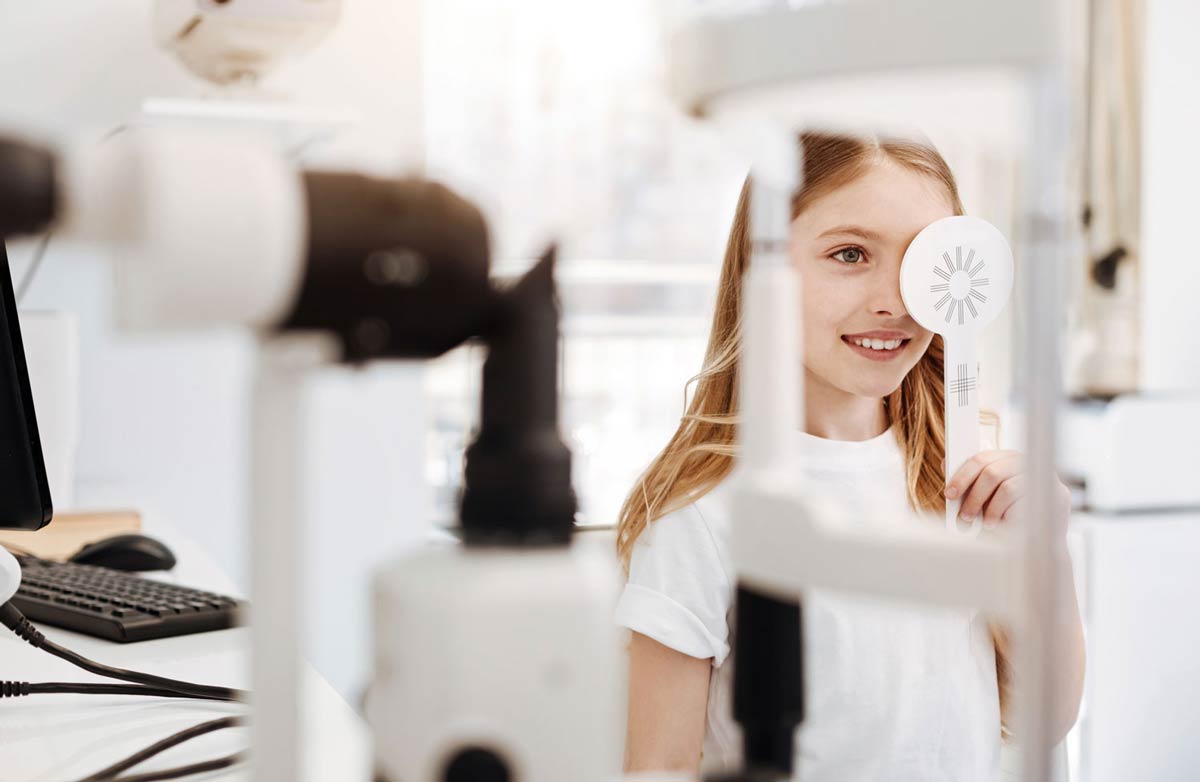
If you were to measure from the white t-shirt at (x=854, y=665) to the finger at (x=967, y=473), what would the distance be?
23 centimetres

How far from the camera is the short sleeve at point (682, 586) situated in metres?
0.86

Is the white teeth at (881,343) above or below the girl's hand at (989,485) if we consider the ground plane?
above

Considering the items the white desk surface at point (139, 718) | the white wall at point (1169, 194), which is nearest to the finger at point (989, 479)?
the white desk surface at point (139, 718)

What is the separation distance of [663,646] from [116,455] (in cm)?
128

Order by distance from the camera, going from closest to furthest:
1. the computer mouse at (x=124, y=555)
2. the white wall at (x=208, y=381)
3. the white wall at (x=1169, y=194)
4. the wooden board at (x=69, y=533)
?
the computer mouse at (x=124, y=555), the wooden board at (x=69, y=533), the white wall at (x=208, y=381), the white wall at (x=1169, y=194)

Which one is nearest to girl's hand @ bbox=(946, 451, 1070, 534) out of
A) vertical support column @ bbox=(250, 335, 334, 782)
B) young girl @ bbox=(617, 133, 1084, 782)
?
young girl @ bbox=(617, 133, 1084, 782)

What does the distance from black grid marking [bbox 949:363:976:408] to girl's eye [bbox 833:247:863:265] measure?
0.27m

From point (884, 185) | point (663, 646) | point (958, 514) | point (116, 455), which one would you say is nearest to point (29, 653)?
point (663, 646)

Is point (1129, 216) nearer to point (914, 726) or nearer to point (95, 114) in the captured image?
point (914, 726)

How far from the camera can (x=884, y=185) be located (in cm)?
A: 92

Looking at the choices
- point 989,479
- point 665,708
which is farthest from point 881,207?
point 665,708

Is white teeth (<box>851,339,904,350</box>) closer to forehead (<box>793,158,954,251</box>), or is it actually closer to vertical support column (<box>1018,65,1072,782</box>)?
forehead (<box>793,158,954,251</box>)

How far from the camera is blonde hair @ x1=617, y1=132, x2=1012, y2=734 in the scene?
93cm

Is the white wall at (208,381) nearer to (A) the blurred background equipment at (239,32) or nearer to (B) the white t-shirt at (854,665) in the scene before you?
(A) the blurred background equipment at (239,32)
